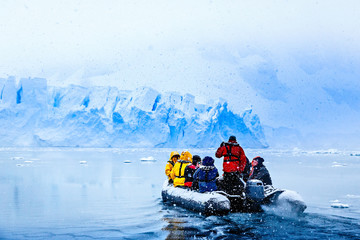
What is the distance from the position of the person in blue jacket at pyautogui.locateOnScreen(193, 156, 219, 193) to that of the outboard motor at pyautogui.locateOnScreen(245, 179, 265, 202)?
614 millimetres

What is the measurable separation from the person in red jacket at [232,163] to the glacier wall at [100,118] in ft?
118

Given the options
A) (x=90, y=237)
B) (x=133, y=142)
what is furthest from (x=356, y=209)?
(x=133, y=142)

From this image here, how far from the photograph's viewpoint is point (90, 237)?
641 centimetres

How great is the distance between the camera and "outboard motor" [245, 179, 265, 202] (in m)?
7.63

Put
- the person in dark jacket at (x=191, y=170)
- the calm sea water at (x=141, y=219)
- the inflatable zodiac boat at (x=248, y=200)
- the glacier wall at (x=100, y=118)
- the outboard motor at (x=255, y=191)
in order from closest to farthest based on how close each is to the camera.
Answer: the calm sea water at (x=141, y=219) < the inflatable zodiac boat at (x=248, y=200) < the outboard motor at (x=255, y=191) < the person in dark jacket at (x=191, y=170) < the glacier wall at (x=100, y=118)

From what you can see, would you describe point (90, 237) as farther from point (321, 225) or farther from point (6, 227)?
point (321, 225)

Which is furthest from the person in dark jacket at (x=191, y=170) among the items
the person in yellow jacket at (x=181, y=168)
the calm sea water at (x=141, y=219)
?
the calm sea water at (x=141, y=219)

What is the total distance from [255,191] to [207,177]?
898mm

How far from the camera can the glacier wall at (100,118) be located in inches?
1763

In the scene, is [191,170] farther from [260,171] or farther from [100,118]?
[100,118]

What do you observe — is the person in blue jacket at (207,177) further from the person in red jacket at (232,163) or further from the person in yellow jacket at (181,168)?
the person in yellow jacket at (181,168)

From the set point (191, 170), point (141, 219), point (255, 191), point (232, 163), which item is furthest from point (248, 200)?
point (141, 219)

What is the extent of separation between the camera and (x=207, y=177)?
782 centimetres

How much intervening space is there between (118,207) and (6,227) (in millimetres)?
3017
